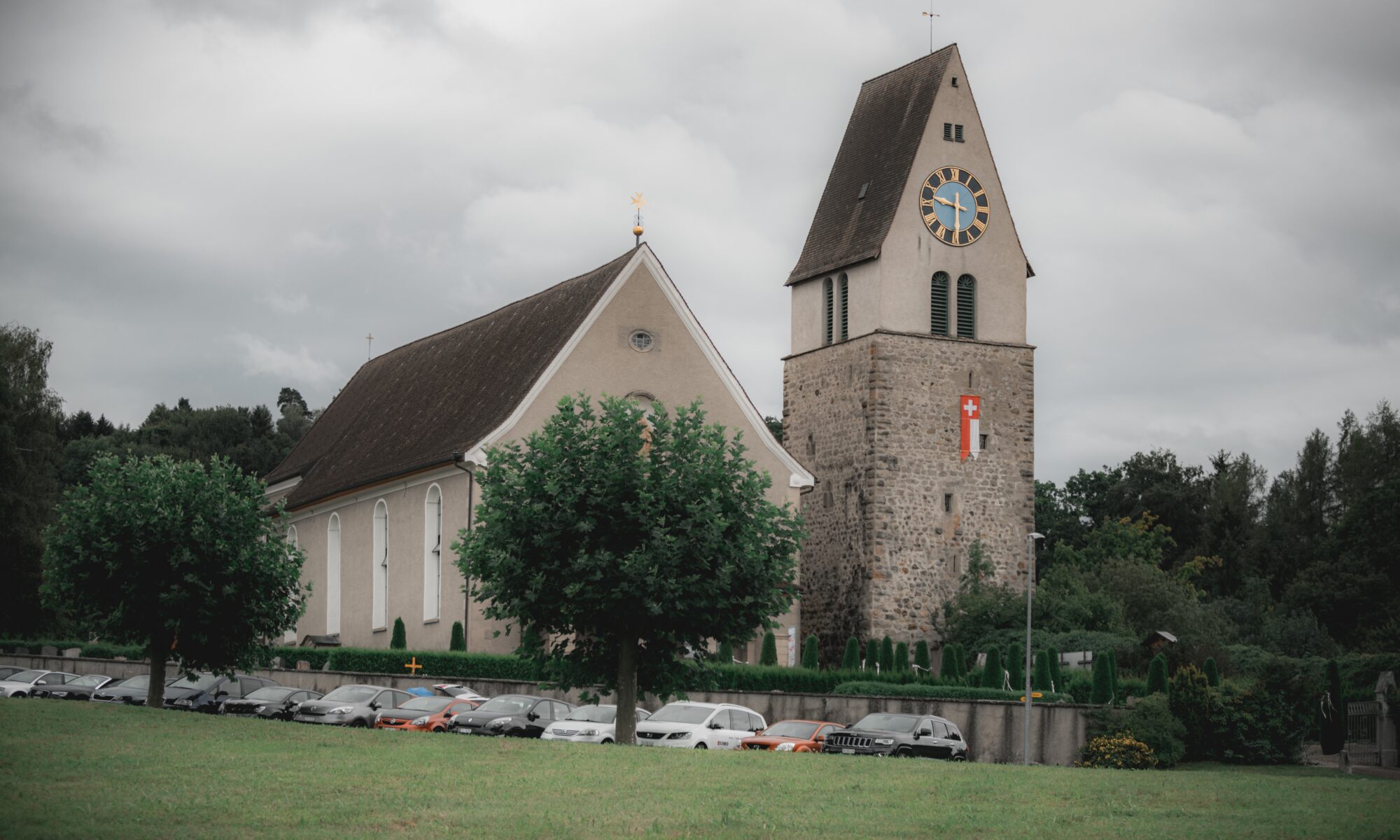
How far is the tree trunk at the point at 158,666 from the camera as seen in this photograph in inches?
1448

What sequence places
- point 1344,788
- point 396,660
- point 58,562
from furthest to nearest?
point 396,660
point 58,562
point 1344,788

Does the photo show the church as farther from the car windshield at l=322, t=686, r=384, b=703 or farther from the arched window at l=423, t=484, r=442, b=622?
the car windshield at l=322, t=686, r=384, b=703

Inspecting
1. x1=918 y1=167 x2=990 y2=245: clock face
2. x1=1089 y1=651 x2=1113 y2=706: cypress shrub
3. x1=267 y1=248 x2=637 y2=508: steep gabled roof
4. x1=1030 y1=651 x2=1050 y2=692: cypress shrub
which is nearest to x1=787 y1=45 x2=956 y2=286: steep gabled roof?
x1=918 y1=167 x2=990 y2=245: clock face

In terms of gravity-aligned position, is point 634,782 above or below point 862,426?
below

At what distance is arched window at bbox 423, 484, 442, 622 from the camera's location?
4991 centimetres

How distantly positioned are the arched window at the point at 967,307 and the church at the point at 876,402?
55 millimetres

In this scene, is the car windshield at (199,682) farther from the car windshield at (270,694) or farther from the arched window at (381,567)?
the arched window at (381,567)

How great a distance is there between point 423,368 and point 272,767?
39266 millimetres

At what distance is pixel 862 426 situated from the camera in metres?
57.3

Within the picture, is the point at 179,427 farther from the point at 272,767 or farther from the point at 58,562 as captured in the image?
the point at 272,767

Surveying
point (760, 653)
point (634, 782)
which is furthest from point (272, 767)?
point (760, 653)

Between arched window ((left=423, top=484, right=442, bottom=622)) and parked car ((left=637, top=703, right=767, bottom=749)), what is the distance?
16.4m

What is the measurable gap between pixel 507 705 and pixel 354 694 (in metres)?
4.08

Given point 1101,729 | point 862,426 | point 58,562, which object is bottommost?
point 1101,729
